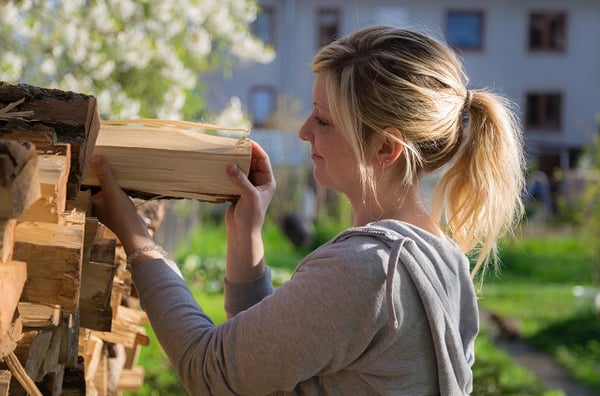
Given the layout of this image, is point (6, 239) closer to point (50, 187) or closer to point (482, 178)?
point (50, 187)

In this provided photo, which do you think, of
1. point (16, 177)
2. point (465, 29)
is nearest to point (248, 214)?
point (16, 177)

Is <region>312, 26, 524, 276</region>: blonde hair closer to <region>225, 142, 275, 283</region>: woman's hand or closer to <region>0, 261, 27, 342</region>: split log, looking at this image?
<region>225, 142, 275, 283</region>: woman's hand

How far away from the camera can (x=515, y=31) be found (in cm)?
2578

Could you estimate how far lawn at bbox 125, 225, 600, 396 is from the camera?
6469 mm

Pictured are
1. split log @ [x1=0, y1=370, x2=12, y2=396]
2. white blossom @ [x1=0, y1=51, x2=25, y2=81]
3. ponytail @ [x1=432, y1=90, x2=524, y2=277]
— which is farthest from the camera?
white blossom @ [x1=0, y1=51, x2=25, y2=81]

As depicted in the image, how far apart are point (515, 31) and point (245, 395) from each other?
984 inches

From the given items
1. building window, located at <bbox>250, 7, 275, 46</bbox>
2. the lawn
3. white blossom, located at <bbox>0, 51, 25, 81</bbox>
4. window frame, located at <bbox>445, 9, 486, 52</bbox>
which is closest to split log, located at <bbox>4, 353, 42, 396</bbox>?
the lawn

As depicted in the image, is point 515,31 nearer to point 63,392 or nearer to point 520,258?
point 520,258

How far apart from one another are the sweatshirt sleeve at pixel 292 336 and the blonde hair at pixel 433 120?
0.32 meters

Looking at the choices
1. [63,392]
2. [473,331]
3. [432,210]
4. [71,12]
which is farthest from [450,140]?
[71,12]

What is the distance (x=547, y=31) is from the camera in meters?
26.0

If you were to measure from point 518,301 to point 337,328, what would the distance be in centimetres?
1073

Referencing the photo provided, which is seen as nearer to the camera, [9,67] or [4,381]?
[4,381]

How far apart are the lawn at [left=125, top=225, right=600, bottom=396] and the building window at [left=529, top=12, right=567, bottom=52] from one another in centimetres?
929
